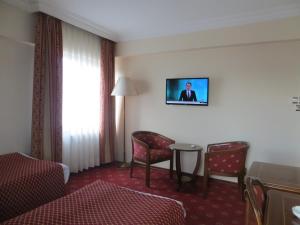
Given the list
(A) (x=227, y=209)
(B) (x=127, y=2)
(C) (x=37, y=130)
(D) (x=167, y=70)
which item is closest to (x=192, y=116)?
(D) (x=167, y=70)

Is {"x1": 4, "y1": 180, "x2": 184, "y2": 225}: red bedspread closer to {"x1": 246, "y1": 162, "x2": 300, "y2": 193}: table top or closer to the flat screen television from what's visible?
{"x1": 246, "y1": 162, "x2": 300, "y2": 193}: table top

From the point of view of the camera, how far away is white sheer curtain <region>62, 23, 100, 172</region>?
3920 millimetres

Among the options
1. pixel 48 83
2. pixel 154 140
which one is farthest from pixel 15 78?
pixel 154 140

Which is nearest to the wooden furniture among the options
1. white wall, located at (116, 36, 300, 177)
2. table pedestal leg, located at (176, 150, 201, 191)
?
table pedestal leg, located at (176, 150, 201, 191)

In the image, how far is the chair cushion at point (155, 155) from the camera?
12.5 ft

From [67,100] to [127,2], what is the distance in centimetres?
191

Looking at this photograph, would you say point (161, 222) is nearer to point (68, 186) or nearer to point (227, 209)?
point (227, 209)

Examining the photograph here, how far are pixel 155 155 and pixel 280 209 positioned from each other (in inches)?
101

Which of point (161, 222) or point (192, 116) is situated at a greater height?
point (192, 116)

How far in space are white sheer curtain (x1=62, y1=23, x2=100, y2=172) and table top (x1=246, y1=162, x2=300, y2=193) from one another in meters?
3.01

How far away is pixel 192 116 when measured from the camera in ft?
13.8

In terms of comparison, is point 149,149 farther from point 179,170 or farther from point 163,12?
point 163,12

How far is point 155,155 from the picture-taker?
381cm

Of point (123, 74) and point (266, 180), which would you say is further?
point (123, 74)
